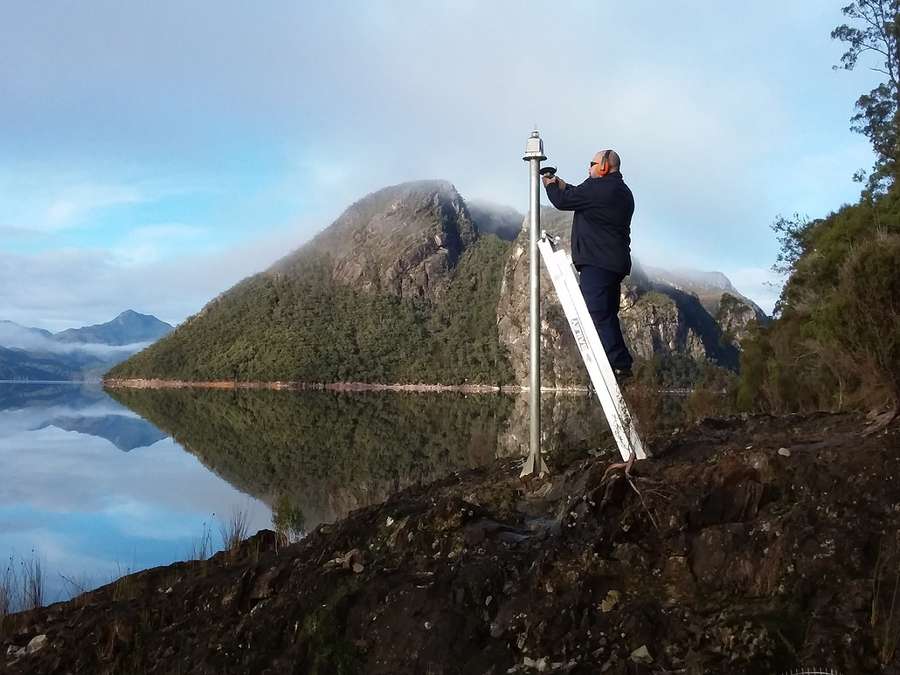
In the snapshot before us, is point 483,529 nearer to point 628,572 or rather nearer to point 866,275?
point 628,572

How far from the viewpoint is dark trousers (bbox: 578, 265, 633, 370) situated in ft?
17.6

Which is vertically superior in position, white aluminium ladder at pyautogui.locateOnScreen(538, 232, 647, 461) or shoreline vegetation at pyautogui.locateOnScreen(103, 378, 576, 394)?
white aluminium ladder at pyautogui.locateOnScreen(538, 232, 647, 461)

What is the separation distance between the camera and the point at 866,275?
20.8 feet

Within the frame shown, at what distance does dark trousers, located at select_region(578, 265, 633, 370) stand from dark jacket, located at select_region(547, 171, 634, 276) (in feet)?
0.21

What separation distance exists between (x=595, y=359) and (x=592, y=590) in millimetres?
1850

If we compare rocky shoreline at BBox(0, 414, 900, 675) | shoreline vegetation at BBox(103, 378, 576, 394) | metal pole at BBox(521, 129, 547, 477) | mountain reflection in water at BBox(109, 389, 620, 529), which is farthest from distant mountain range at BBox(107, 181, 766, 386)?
rocky shoreline at BBox(0, 414, 900, 675)

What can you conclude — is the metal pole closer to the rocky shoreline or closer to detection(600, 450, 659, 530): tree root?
the rocky shoreline

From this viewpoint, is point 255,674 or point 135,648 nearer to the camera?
point 255,674

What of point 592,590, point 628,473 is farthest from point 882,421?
point 592,590

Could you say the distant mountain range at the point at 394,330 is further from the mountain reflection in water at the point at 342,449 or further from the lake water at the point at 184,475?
the lake water at the point at 184,475

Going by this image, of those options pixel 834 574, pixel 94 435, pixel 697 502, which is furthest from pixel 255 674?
pixel 94 435

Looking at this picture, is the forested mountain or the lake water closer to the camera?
the forested mountain

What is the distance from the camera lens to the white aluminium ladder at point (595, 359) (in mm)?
4973

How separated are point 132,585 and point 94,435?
34.0 meters
